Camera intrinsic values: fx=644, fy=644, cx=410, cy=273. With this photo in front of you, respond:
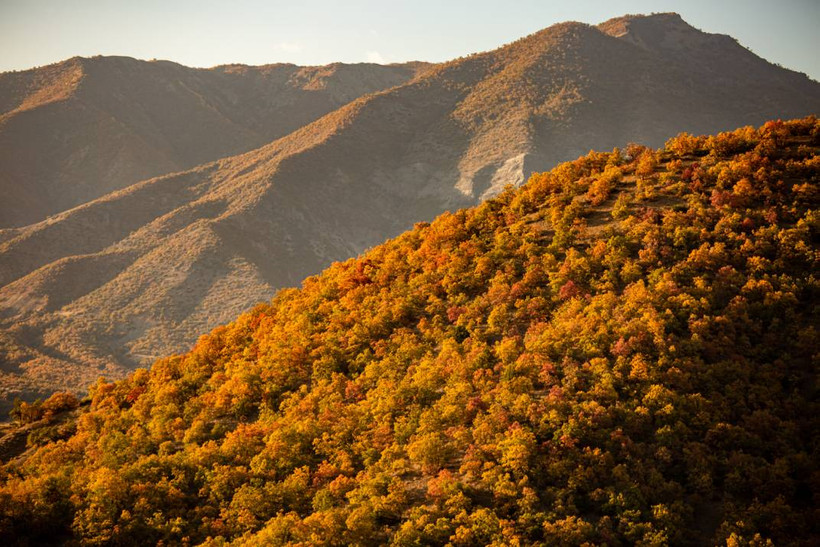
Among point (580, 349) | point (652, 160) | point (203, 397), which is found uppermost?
point (652, 160)

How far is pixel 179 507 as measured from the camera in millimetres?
36594

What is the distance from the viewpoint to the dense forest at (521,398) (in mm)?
29047

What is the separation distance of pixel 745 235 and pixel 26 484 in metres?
46.9

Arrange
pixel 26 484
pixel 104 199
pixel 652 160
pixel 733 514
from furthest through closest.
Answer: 1. pixel 104 199
2. pixel 652 160
3. pixel 26 484
4. pixel 733 514

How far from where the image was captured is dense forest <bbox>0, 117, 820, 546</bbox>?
2905cm

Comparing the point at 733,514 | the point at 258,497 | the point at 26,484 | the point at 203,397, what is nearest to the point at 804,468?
the point at 733,514

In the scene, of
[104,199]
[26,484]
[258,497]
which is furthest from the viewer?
[104,199]

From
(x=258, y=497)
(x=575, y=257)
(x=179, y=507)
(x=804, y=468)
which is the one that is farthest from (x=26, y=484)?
(x=804, y=468)

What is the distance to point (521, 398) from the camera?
33.6 metres

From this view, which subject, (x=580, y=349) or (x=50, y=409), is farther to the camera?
(x=50, y=409)

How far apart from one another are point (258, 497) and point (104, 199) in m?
188

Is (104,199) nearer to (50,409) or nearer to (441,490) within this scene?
(50,409)

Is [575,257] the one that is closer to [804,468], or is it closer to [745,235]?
[745,235]

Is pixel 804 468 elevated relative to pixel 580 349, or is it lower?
lower
